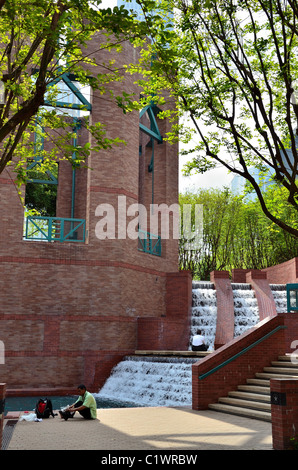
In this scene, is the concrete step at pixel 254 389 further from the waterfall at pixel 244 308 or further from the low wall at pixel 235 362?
the waterfall at pixel 244 308

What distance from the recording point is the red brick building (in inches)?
663

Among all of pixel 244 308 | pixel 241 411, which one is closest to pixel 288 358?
pixel 241 411

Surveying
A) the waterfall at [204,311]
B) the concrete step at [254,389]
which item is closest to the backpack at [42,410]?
the concrete step at [254,389]

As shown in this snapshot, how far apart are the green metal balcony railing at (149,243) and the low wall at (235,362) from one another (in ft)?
28.7

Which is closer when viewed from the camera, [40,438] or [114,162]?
[40,438]

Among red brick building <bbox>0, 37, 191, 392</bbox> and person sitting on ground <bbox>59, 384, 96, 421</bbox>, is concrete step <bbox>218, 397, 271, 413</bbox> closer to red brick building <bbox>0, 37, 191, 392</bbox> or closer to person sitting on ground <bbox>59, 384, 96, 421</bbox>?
person sitting on ground <bbox>59, 384, 96, 421</bbox>

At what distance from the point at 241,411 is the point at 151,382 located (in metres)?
5.28

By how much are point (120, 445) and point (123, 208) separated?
40.5 feet

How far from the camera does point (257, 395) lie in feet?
35.2

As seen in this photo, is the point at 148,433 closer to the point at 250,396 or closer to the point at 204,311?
the point at 250,396

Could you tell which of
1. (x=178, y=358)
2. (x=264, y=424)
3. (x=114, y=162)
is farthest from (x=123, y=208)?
(x=264, y=424)

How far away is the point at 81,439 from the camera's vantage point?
792 centimetres
